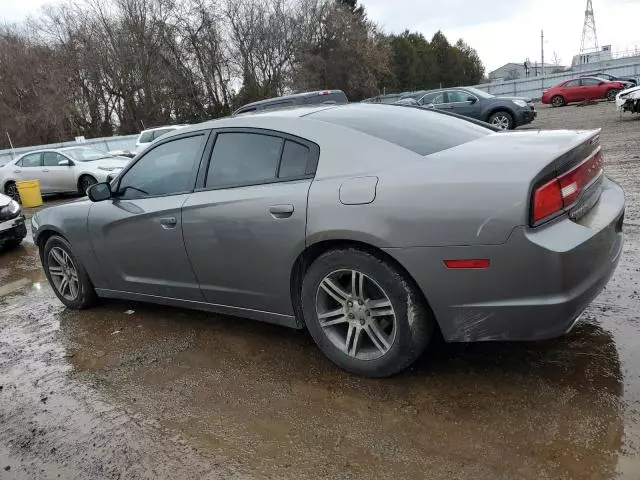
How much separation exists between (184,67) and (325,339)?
141 ft

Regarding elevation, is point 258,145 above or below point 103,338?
above

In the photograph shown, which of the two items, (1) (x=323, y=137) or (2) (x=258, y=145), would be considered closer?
(1) (x=323, y=137)

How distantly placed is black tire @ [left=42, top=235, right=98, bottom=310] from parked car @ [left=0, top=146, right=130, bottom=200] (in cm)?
861

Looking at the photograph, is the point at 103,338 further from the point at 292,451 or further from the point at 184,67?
the point at 184,67

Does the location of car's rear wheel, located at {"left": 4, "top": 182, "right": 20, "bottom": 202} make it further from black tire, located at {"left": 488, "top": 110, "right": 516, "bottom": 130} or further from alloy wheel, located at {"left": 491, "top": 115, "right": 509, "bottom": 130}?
alloy wheel, located at {"left": 491, "top": 115, "right": 509, "bottom": 130}

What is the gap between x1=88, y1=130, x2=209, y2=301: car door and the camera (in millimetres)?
3629

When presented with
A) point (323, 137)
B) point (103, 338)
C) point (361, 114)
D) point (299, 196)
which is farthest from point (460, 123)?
point (103, 338)

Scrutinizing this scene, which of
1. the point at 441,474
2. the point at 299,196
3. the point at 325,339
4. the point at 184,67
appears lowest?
the point at 441,474

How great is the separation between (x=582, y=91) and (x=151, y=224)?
88.8 ft

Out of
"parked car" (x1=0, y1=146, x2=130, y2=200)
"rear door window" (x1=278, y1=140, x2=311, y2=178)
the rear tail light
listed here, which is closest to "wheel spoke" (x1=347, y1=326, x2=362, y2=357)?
"rear door window" (x1=278, y1=140, x2=311, y2=178)

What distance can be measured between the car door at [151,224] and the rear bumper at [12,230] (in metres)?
4.59

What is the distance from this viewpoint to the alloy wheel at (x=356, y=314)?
9.19 ft

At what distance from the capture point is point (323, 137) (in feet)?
9.86

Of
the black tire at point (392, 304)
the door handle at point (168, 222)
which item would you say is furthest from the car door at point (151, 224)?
the black tire at point (392, 304)
